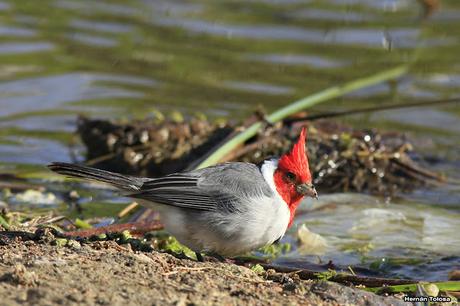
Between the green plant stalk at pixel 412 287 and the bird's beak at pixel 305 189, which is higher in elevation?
the bird's beak at pixel 305 189

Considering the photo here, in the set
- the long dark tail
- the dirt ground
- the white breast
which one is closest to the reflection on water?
the white breast

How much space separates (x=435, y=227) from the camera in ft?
21.5

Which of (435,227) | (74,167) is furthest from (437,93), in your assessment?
(74,167)

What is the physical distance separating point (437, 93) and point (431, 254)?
4.48 metres

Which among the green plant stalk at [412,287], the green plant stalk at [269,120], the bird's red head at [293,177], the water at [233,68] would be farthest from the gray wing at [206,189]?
the water at [233,68]

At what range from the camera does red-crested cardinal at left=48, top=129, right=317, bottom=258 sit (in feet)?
16.0

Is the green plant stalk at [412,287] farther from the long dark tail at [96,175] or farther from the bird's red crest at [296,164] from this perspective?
the long dark tail at [96,175]

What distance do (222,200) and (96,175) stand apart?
2.25 ft

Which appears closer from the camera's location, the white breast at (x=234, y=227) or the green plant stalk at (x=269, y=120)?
the white breast at (x=234, y=227)

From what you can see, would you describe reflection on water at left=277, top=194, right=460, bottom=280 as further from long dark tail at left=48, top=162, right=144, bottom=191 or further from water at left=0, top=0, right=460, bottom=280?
long dark tail at left=48, top=162, right=144, bottom=191

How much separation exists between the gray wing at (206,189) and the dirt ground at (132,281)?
0.47 metres

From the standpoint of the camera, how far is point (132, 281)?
3.95m

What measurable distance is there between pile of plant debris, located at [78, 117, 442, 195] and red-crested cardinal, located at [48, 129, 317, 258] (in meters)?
2.28

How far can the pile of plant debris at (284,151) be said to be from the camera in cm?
758
